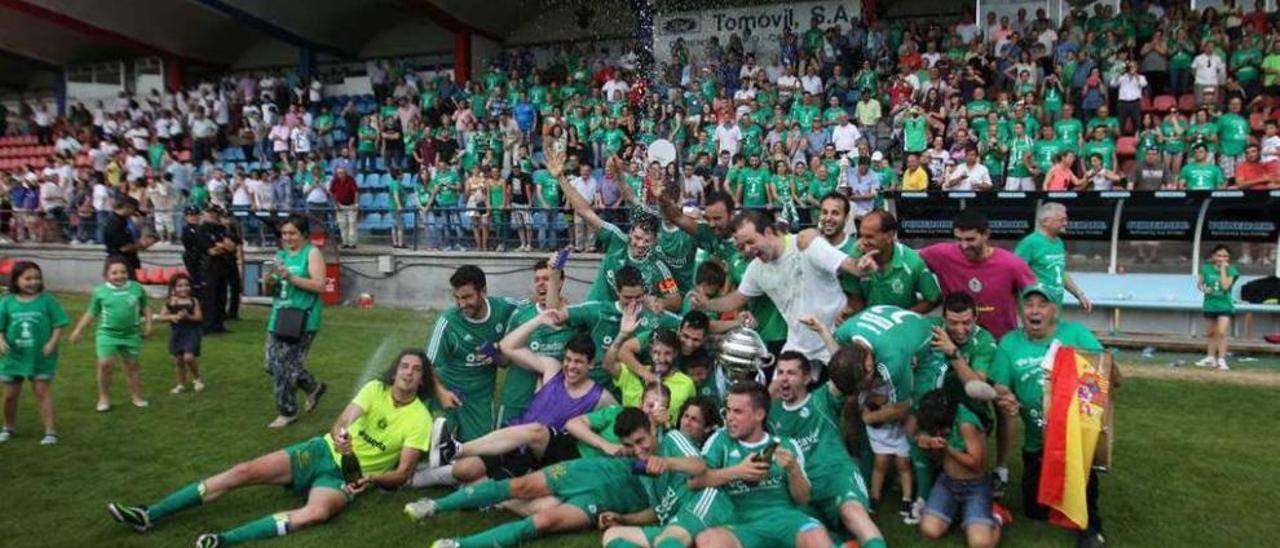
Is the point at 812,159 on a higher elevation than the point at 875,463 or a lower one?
higher

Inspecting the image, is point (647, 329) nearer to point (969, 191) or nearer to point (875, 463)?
point (875, 463)

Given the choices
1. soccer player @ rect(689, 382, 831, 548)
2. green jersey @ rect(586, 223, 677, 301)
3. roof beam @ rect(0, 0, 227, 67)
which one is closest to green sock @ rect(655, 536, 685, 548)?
soccer player @ rect(689, 382, 831, 548)

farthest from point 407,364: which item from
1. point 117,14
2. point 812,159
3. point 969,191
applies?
point 117,14

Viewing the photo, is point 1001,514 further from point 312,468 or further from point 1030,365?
point 312,468

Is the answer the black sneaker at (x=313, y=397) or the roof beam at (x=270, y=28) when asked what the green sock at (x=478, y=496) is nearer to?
the black sneaker at (x=313, y=397)

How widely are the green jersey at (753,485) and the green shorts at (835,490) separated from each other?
1.05ft

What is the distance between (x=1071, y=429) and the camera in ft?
17.6

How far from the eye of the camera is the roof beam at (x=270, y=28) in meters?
25.3

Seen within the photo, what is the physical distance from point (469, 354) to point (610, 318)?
107 centimetres

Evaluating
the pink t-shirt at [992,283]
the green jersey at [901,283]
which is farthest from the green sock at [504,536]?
the pink t-shirt at [992,283]

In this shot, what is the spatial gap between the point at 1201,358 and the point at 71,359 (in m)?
13.6

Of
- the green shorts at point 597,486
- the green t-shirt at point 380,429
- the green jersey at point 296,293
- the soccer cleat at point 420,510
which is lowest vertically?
the soccer cleat at point 420,510

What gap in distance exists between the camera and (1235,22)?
16.5 meters

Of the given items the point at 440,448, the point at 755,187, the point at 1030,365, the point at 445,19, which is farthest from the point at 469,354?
the point at 445,19
